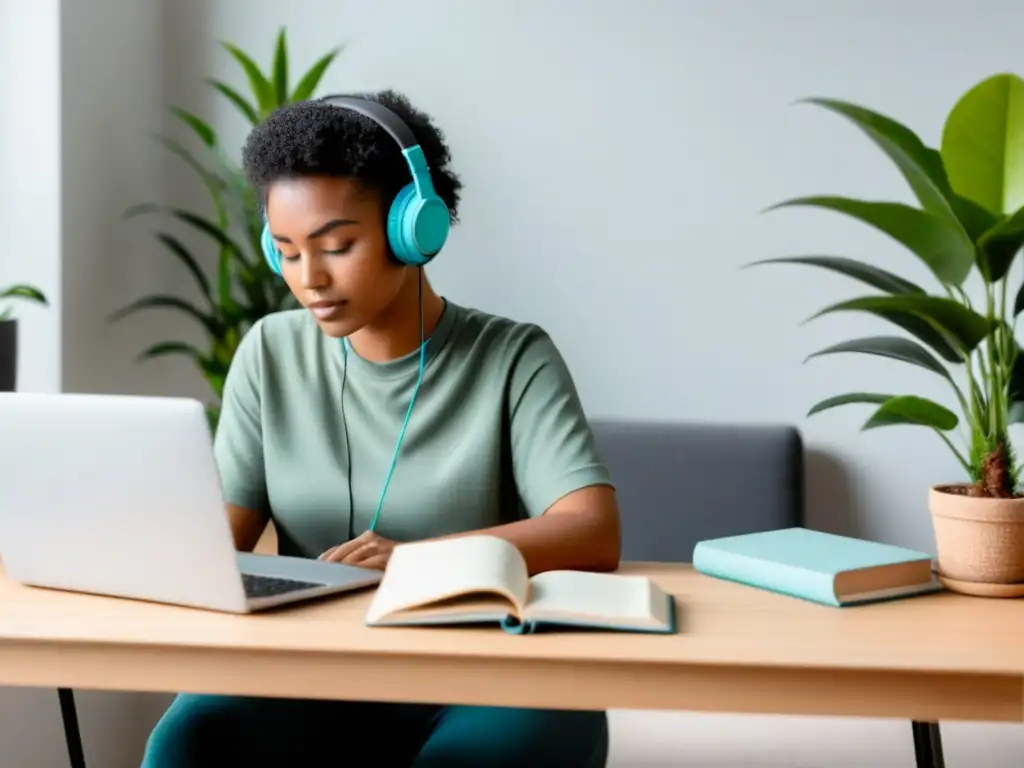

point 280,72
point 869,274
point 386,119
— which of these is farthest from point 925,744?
point 280,72

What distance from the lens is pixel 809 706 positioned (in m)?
0.94

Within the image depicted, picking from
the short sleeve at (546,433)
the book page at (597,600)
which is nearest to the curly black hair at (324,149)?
the short sleeve at (546,433)

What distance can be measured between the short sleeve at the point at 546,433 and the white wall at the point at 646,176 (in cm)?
110

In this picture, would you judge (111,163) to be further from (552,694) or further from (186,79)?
(552,694)

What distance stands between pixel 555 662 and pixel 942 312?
52cm

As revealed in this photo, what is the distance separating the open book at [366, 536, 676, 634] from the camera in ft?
3.36

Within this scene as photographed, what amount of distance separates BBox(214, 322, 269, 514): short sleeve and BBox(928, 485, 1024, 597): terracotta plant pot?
2.56 ft

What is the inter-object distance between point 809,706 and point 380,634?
344mm

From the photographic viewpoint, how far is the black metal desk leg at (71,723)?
152 cm

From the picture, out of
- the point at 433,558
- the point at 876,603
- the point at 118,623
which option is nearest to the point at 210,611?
the point at 118,623

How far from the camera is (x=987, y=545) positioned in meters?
1.20

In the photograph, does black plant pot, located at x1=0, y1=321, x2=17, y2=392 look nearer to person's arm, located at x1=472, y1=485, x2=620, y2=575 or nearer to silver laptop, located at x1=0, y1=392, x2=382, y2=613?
silver laptop, located at x1=0, y1=392, x2=382, y2=613

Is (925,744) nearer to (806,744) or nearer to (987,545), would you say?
(987,545)

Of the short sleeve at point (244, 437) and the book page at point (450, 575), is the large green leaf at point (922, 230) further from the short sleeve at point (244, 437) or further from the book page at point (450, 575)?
the short sleeve at point (244, 437)
